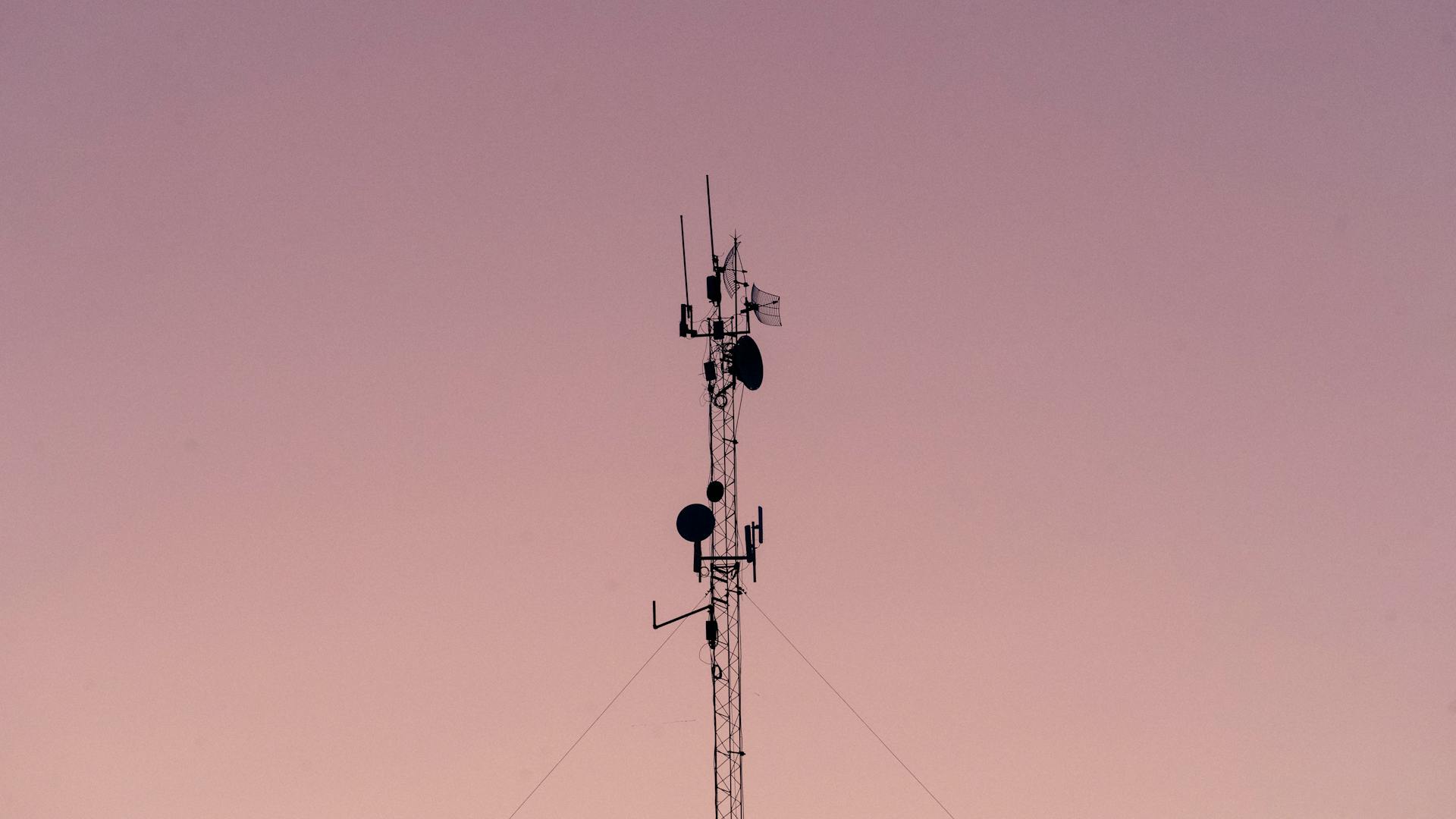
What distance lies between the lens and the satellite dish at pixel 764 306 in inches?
356

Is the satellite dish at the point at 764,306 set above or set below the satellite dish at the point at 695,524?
above

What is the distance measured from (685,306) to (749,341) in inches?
28.2

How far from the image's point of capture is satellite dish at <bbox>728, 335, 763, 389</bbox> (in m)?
8.68

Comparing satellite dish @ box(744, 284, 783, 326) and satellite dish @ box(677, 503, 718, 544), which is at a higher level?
satellite dish @ box(744, 284, 783, 326)

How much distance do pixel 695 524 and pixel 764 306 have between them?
2.32m

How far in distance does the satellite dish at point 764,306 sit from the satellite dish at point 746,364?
359mm

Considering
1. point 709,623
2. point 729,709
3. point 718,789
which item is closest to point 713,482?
point 709,623

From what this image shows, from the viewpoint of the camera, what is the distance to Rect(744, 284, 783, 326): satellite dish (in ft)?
29.7

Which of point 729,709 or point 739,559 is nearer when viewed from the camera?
point 739,559

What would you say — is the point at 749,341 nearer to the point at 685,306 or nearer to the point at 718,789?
the point at 685,306

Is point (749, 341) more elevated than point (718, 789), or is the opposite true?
point (749, 341)

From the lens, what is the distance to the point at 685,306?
29.0 ft

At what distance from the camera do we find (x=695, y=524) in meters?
8.48

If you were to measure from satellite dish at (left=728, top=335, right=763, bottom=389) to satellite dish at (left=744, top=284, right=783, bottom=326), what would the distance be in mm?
359
